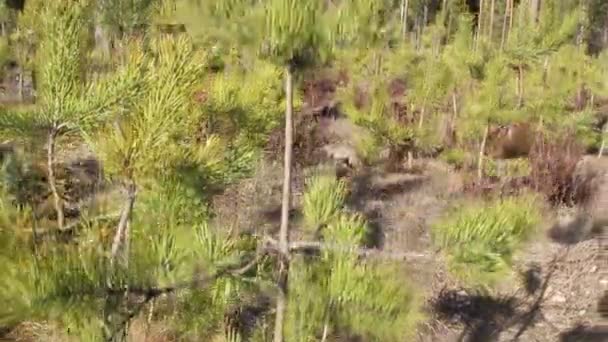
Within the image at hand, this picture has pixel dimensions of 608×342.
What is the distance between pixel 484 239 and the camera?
1135mm

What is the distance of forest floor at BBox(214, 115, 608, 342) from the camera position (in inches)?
159

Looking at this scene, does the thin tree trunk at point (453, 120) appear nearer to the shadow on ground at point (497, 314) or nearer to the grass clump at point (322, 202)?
the shadow on ground at point (497, 314)

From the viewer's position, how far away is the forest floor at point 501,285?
4051mm

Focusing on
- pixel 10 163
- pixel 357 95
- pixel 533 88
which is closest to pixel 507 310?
pixel 10 163

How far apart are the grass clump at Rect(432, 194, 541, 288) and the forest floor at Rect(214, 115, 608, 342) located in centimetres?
157

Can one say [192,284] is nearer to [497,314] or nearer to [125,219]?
[125,219]

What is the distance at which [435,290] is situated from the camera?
4266 mm

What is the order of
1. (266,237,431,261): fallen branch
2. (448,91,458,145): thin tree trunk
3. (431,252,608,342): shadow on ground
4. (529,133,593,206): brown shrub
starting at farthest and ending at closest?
(448,91,458,145): thin tree trunk → (529,133,593,206): brown shrub → (431,252,608,342): shadow on ground → (266,237,431,261): fallen branch

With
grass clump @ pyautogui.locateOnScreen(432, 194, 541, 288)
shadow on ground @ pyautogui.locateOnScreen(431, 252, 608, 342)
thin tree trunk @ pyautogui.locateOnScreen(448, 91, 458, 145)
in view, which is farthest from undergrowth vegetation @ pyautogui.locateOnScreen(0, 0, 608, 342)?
thin tree trunk @ pyautogui.locateOnScreen(448, 91, 458, 145)

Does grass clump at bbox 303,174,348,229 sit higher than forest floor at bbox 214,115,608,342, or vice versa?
grass clump at bbox 303,174,348,229

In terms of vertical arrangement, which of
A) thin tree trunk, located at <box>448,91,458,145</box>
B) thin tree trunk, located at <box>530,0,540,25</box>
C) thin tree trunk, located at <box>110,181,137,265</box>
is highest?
thin tree trunk, located at <box>530,0,540,25</box>

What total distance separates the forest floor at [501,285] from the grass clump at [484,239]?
61.7 inches

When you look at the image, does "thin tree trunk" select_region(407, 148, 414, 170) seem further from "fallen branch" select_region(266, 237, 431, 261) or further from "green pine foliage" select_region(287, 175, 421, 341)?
"green pine foliage" select_region(287, 175, 421, 341)

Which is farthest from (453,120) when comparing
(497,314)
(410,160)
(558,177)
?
(497,314)
